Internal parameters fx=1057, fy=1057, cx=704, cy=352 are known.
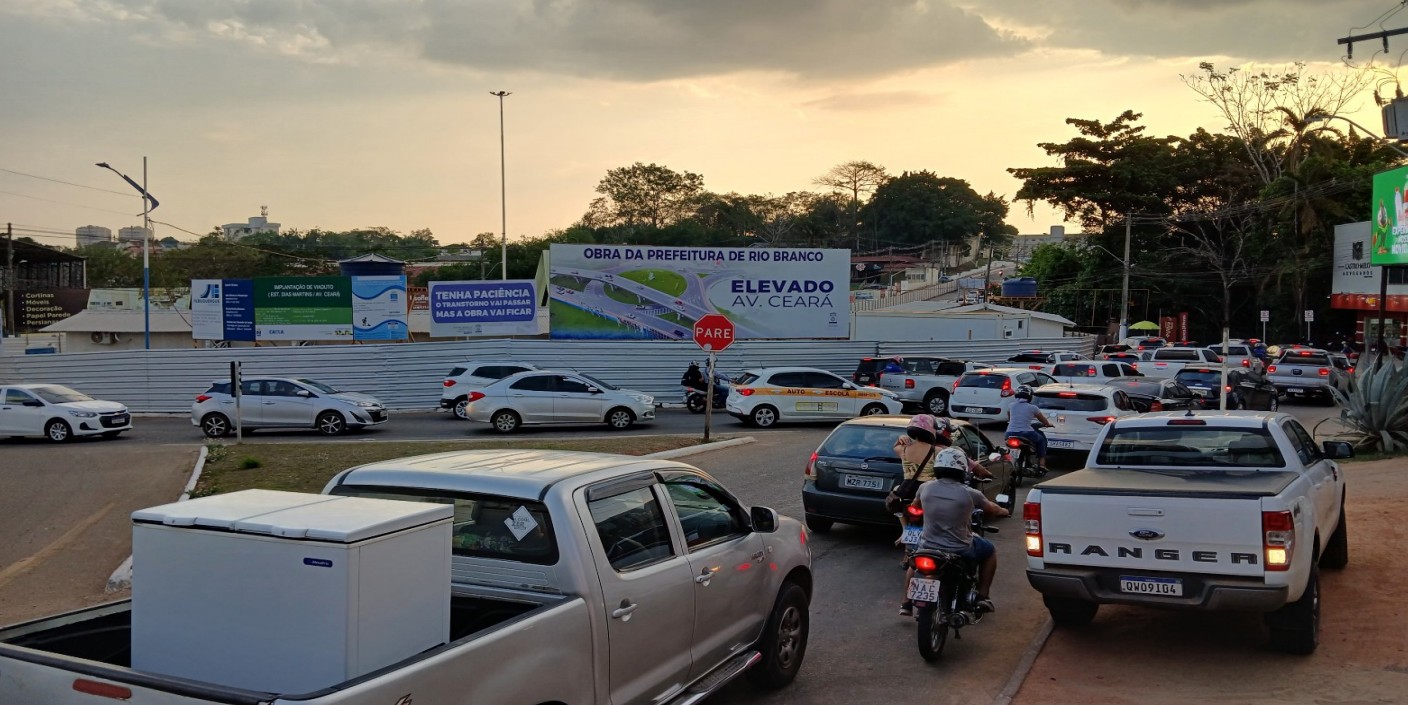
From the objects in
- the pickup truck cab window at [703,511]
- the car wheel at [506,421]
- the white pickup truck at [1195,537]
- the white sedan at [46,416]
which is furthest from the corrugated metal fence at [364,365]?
the pickup truck cab window at [703,511]

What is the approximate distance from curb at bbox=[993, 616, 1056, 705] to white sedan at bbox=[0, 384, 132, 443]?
78.7 ft

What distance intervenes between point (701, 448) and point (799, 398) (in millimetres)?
6083

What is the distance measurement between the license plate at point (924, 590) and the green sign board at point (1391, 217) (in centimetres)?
2738

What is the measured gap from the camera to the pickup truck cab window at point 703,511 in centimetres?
611

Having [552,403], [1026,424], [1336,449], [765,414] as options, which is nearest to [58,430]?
[552,403]

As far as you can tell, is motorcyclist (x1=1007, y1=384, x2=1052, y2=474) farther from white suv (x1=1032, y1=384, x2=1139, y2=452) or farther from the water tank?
the water tank

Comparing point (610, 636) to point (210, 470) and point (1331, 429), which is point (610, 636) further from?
point (1331, 429)

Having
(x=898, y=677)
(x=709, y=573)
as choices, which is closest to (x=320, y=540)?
(x=709, y=573)

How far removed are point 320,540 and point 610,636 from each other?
1.66 metres

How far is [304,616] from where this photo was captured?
3.77m

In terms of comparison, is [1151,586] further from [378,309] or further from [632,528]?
[378,309]

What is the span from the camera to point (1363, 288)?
51.2 meters

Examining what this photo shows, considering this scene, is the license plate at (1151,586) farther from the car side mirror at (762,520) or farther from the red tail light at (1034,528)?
the car side mirror at (762,520)

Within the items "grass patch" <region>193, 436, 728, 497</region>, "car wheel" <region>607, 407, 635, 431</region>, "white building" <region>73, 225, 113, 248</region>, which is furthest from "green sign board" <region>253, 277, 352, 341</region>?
"white building" <region>73, 225, 113, 248</region>
